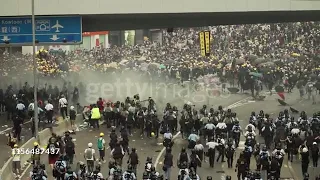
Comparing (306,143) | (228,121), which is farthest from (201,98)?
(306,143)

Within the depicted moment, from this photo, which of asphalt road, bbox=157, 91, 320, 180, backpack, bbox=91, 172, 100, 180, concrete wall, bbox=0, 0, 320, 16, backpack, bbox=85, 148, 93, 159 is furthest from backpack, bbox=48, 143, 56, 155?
concrete wall, bbox=0, 0, 320, 16

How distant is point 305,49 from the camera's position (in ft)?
133

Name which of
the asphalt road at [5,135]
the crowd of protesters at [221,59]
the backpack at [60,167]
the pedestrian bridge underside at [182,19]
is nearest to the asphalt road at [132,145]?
the asphalt road at [5,135]

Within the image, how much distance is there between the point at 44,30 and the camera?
20.6 m

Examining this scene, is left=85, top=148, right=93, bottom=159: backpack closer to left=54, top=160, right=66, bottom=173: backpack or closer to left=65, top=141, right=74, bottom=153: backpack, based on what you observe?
left=65, top=141, right=74, bottom=153: backpack

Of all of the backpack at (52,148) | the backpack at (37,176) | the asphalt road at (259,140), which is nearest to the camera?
the backpack at (37,176)

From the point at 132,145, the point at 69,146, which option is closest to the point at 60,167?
the point at 69,146

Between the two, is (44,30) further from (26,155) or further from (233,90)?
(233,90)

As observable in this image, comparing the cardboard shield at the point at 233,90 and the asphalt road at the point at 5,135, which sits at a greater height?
the cardboard shield at the point at 233,90

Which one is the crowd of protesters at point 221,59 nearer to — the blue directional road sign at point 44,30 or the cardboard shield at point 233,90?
the cardboard shield at point 233,90

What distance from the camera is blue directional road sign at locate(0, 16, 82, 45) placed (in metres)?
20.5

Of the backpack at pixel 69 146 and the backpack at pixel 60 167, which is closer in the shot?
the backpack at pixel 60 167

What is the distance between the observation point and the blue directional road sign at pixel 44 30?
2052cm

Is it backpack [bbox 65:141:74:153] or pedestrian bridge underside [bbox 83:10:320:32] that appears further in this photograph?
pedestrian bridge underside [bbox 83:10:320:32]
